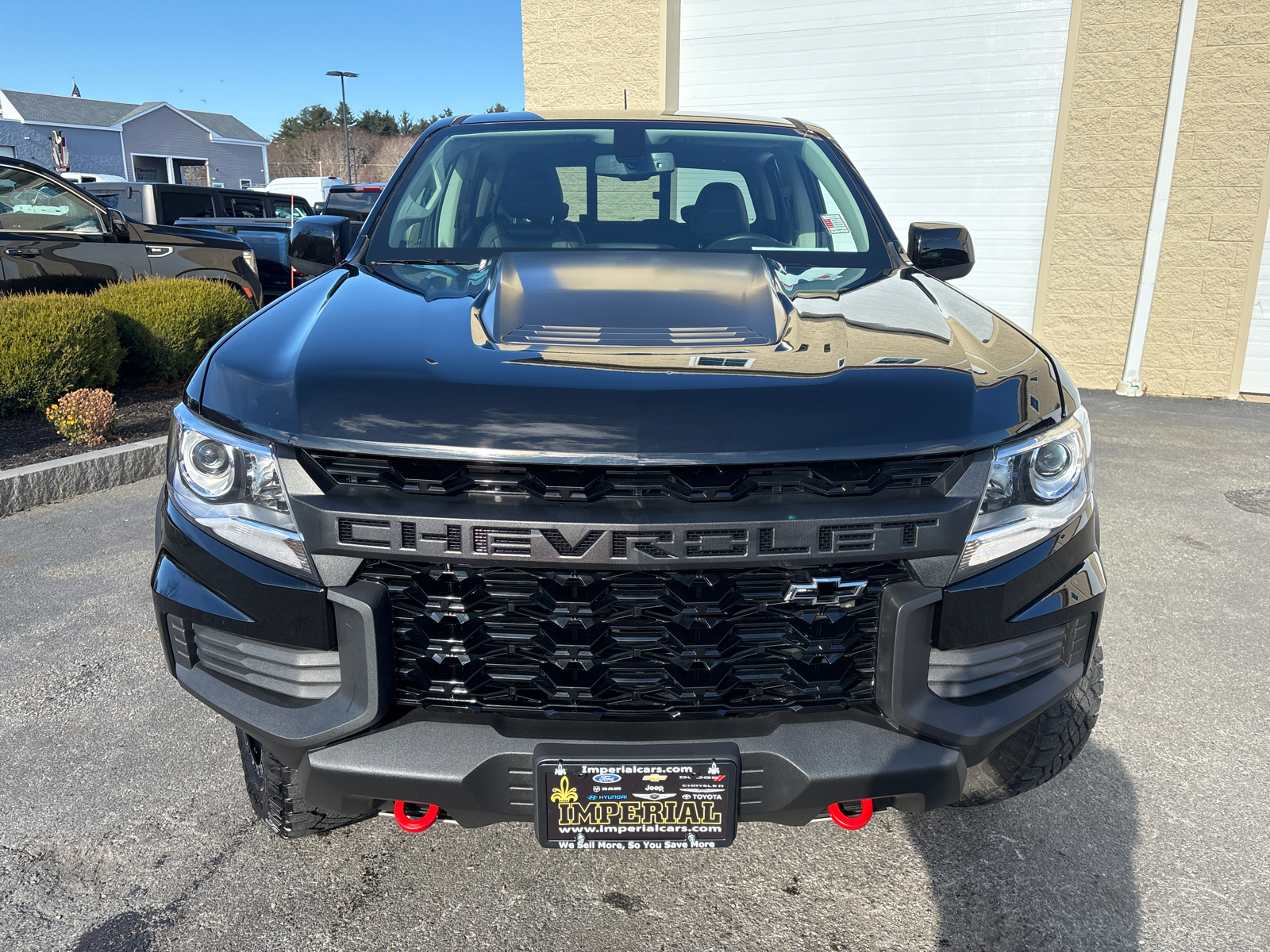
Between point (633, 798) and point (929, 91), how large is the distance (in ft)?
30.8

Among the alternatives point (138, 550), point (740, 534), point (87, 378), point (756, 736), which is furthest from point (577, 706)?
point (87, 378)

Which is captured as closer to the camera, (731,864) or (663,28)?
(731,864)

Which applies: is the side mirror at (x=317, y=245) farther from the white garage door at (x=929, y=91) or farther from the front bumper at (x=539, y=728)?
the white garage door at (x=929, y=91)

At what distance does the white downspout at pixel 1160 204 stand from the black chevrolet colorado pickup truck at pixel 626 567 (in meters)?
8.06

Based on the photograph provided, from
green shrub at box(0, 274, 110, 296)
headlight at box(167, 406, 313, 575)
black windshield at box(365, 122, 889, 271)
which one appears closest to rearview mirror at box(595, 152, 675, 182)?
black windshield at box(365, 122, 889, 271)

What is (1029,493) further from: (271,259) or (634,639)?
(271,259)

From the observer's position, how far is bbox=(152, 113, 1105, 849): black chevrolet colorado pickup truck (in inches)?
58.9

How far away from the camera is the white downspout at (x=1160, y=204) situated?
Result: 317 inches

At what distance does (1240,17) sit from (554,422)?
935cm

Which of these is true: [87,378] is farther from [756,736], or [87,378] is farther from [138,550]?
[756,736]

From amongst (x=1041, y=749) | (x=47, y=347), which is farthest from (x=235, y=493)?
(x=47, y=347)

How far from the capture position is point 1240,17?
311 inches

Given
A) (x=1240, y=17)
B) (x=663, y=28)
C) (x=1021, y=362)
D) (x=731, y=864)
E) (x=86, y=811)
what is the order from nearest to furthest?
(x=1021, y=362) → (x=731, y=864) → (x=86, y=811) → (x=1240, y=17) → (x=663, y=28)

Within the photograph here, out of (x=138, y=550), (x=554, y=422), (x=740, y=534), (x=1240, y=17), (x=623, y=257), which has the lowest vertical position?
(x=138, y=550)
